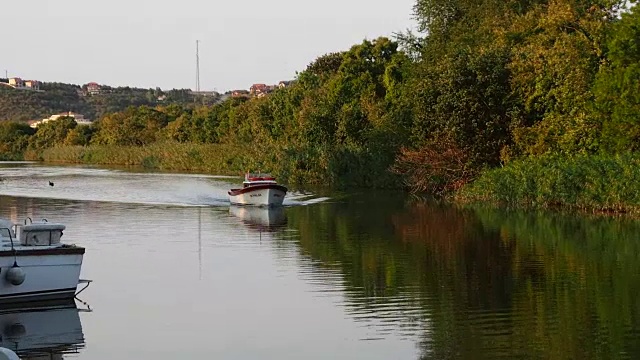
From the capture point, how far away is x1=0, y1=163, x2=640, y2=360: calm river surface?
1552 centimetres

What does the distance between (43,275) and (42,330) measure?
2116mm

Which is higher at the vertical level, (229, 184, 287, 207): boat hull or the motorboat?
(229, 184, 287, 207): boat hull

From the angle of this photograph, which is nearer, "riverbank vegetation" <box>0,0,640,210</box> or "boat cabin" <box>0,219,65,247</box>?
"boat cabin" <box>0,219,65,247</box>

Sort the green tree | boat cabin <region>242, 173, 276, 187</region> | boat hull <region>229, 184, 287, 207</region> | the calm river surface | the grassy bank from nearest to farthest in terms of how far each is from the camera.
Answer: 1. the calm river surface
2. the grassy bank
3. the green tree
4. boat hull <region>229, 184, 287, 207</region>
5. boat cabin <region>242, 173, 276, 187</region>

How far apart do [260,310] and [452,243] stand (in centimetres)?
1058

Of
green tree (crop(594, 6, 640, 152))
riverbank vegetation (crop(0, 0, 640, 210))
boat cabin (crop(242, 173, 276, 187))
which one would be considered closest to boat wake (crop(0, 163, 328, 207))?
boat cabin (crop(242, 173, 276, 187))

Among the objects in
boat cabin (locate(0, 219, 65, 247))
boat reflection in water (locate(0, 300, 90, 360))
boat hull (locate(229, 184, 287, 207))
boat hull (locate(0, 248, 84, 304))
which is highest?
boat hull (locate(229, 184, 287, 207))

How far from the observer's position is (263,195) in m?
41.3

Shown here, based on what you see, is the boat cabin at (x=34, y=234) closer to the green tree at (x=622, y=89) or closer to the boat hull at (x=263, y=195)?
the boat hull at (x=263, y=195)

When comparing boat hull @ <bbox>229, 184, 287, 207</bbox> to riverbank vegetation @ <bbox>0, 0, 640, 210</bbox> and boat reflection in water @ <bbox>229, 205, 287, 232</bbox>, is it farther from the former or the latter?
riverbank vegetation @ <bbox>0, 0, 640, 210</bbox>

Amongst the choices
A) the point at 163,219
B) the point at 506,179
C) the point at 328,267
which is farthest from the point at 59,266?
the point at 506,179

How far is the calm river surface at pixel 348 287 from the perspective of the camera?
1552cm

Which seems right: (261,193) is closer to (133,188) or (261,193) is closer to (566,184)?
(566,184)

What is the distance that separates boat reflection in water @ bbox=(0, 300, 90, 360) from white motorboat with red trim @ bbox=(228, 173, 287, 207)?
22.4 meters
